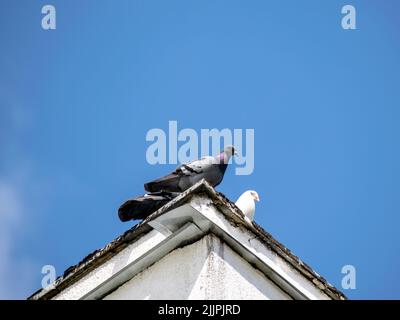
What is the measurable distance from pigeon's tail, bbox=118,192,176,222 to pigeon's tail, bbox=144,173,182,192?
307mm

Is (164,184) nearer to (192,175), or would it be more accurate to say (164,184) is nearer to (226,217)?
(192,175)

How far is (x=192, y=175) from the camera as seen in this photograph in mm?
9602

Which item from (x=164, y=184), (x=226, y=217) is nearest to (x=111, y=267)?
(x=226, y=217)

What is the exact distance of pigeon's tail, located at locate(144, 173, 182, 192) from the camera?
939 centimetres

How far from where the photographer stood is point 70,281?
6.08 meters

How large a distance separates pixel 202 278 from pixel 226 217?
21.1 inches

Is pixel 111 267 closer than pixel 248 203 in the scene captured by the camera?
Yes

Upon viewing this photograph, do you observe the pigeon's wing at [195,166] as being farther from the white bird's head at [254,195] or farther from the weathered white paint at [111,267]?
the weathered white paint at [111,267]

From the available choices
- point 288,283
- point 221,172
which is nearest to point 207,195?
point 288,283

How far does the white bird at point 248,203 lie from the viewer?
9.88 meters

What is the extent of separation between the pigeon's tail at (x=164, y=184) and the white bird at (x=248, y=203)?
2.65 feet
